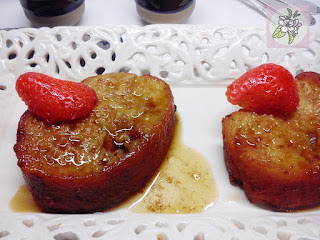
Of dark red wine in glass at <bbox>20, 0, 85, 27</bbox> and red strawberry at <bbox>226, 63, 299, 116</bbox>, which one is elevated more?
dark red wine in glass at <bbox>20, 0, 85, 27</bbox>

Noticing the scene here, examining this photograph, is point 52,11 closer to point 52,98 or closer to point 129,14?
point 129,14

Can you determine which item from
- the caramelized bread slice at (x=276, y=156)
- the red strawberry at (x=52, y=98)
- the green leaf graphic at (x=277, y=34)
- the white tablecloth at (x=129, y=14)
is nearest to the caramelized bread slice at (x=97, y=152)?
the red strawberry at (x=52, y=98)

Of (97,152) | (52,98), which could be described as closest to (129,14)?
(52,98)

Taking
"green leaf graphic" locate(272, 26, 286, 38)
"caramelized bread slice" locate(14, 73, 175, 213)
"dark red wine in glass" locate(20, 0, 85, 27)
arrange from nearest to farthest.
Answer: "caramelized bread slice" locate(14, 73, 175, 213) < "green leaf graphic" locate(272, 26, 286, 38) < "dark red wine in glass" locate(20, 0, 85, 27)

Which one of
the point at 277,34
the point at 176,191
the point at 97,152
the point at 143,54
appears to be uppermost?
the point at 277,34

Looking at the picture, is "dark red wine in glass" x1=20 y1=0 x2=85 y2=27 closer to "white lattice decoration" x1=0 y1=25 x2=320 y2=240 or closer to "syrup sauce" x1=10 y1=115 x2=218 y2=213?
"white lattice decoration" x1=0 y1=25 x2=320 y2=240

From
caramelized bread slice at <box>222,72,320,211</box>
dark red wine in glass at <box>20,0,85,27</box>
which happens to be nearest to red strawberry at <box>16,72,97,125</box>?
caramelized bread slice at <box>222,72,320,211</box>

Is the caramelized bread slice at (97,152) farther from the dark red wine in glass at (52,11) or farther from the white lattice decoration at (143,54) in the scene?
the dark red wine in glass at (52,11)
